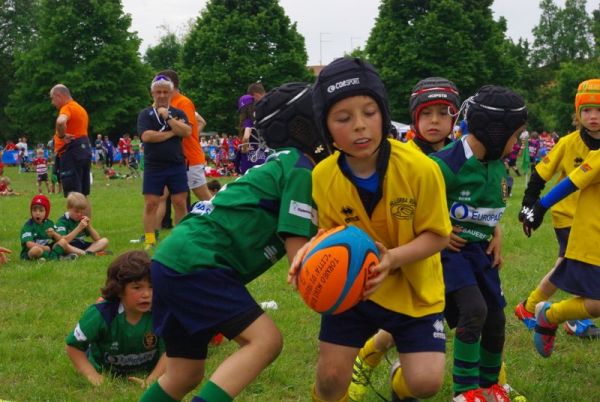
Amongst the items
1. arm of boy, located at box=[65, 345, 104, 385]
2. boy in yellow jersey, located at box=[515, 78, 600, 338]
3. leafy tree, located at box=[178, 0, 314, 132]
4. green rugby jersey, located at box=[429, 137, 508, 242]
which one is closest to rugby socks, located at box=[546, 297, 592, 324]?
boy in yellow jersey, located at box=[515, 78, 600, 338]

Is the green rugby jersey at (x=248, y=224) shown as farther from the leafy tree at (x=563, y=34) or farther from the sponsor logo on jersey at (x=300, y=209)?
the leafy tree at (x=563, y=34)

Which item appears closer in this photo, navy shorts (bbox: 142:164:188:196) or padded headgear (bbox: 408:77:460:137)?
padded headgear (bbox: 408:77:460:137)

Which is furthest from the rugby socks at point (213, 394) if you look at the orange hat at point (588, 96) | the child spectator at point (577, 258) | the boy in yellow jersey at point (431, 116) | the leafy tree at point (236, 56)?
the leafy tree at point (236, 56)

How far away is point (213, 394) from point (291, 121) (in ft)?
4.24

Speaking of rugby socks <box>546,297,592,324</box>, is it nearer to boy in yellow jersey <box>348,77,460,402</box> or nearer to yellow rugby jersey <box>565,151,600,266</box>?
Result: yellow rugby jersey <box>565,151,600,266</box>

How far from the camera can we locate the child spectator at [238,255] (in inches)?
130

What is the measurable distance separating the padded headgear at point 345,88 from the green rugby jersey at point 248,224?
0.24 m

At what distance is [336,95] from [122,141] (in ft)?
123

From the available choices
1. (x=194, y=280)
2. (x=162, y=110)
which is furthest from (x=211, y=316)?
(x=162, y=110)

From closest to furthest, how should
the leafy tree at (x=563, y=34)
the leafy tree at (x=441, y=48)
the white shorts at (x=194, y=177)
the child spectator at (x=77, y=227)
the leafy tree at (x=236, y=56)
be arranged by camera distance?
the child spectator at (x=77, y=227) → the white shorts at (x=194, y=177) → the leafy tree at (x=441, y=48) → the leafy tree at (x=236, y=56) → the leafy tree at (x=563, y=34)

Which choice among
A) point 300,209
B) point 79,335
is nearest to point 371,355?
point 300,209

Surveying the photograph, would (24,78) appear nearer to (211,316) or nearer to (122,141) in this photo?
(122,141)

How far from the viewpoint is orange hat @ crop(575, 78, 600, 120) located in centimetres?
546

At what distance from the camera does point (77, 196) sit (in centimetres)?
988
